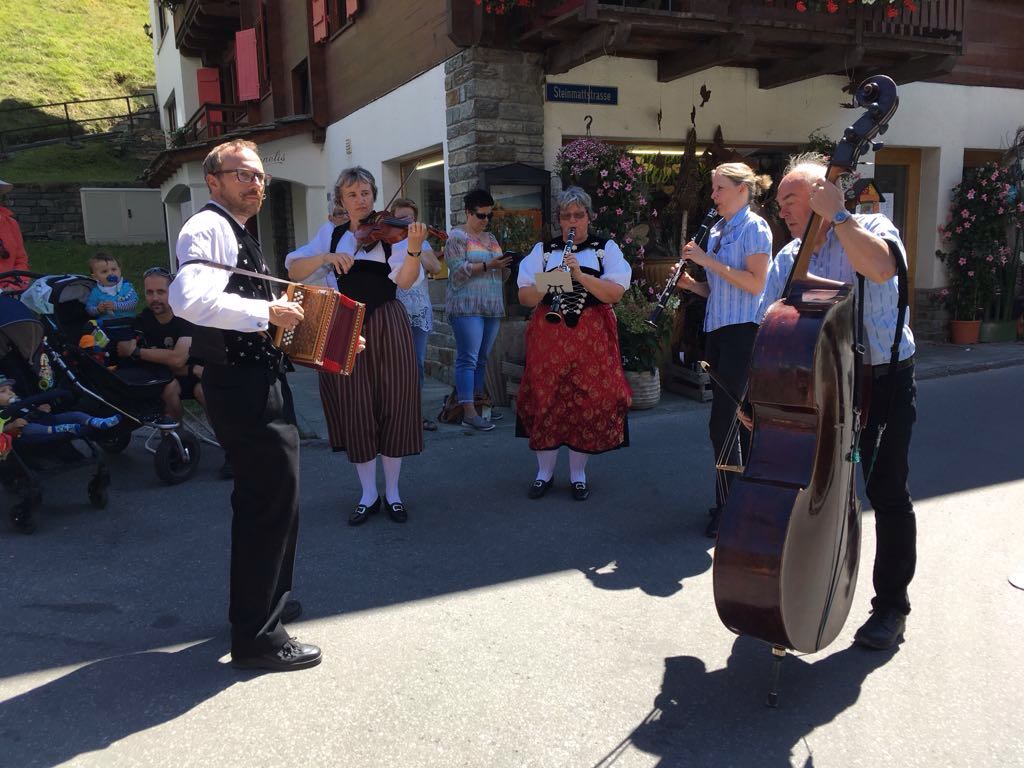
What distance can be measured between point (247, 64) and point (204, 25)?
307 cm

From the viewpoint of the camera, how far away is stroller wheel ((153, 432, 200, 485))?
5.16m

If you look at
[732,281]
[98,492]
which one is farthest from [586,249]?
[98,492]

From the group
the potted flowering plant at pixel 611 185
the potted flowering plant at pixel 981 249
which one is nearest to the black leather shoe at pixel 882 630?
the potted flowering plant at pixel 611 185

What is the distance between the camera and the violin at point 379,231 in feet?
13.7

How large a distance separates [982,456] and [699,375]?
244 cm

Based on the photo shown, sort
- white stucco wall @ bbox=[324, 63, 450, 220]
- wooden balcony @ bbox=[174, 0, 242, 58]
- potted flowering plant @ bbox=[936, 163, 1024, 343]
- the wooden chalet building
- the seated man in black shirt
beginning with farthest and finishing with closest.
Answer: wooden balcony @ bbox=[174, 0, 242, 58], potted flowering plant @ bbox=[936, 163, 1024, 343], white stucco wall @ bbox=[324, 63, 450, 220], the wooden chalet building, the seated man in black shirt

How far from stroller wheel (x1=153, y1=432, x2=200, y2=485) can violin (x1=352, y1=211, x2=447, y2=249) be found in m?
2.01

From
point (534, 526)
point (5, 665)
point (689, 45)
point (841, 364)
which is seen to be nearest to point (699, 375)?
point (689, 45)

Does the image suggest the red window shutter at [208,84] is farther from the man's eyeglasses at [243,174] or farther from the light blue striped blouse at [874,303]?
the light blue striped blouse at [874,303]

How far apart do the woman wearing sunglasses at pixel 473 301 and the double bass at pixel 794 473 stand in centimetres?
416

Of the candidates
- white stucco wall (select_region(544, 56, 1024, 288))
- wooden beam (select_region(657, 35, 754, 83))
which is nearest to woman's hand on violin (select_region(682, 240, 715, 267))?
wooden beam (select_region(657, 35, 754, 83))

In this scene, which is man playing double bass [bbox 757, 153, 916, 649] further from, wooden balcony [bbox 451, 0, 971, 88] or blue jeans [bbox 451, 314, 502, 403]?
wooden balcony [bbox 451, 0, 971, 88]

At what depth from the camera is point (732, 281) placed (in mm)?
3971

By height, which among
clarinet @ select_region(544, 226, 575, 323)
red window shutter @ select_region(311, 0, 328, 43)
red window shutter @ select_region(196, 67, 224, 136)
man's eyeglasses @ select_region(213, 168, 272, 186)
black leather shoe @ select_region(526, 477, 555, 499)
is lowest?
black leather shoe @ select_region(526, 477, 555, 499)
